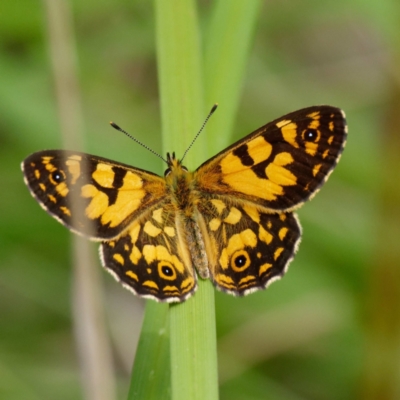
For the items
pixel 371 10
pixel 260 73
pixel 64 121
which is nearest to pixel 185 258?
pixel 64 121

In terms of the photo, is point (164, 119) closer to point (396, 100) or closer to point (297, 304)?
point (396, 100)

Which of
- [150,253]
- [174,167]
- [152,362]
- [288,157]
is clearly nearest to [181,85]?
[174,167]

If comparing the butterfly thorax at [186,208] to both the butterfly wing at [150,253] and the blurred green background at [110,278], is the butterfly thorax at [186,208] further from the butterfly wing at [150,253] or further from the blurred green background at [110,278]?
the blurred green background at [110,278]

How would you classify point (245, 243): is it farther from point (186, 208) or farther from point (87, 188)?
point (87, 188)

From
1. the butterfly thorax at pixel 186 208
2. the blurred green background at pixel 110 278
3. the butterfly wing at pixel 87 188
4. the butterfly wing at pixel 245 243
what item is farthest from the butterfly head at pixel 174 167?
the blurred green background at pixel 110 278

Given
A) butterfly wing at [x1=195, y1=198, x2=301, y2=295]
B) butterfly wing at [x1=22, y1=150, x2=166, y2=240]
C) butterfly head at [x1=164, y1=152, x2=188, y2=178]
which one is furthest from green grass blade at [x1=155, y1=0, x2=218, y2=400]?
butterfly wing at [x1=22, y1=150, x2=166, y2=240]

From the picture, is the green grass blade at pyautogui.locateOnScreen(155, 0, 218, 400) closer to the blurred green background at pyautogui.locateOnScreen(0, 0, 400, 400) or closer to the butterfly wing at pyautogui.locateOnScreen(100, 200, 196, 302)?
the butterfly wing at pyautogui.locateOnScreen(100, 200, 196, 302)
